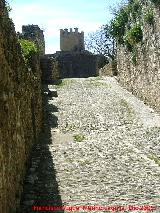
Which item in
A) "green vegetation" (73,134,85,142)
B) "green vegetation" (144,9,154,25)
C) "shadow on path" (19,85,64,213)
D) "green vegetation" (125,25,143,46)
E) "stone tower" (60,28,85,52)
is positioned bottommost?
"green vegetation" (73,134,85,142)

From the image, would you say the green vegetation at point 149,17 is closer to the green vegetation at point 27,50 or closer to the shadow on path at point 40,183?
the green vegetation at point 27,50

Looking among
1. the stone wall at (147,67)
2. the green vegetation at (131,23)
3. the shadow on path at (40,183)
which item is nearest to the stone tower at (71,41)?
the green vegetation at (131,23)

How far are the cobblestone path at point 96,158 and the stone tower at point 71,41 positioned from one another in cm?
3815

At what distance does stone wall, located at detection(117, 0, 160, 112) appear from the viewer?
58.7 ft

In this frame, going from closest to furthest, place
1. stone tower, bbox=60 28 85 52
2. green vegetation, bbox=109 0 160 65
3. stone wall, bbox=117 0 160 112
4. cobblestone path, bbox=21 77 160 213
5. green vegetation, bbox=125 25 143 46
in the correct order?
cobblestone path, bbox=21 77 160 213, stone wall, bbox=117 0 160 112, green vegetation, bbox=109 0 160 65, green vegetation, bbox=125 25 143 46, stone tower, bbox=60 28 85 52

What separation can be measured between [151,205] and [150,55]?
1366 centimetres

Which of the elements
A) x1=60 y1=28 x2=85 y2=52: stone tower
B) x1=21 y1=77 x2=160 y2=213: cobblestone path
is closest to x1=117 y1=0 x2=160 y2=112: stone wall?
x1=21 y1=77 x2=160 y2=213: cobblestone path

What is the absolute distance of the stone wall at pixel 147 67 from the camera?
17886 millimetres

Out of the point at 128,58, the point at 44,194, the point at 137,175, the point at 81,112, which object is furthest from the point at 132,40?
the point at 44,194

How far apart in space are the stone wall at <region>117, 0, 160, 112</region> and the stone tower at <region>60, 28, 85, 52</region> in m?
33.4

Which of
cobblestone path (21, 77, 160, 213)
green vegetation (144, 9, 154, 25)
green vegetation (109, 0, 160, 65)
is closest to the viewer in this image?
cobblestone path (21, 77, 160, 213)

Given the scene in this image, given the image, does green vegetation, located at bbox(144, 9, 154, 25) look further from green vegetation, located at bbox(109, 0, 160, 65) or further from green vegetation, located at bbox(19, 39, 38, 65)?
green vegetation, located at bbox(19, 39, 38, 65)

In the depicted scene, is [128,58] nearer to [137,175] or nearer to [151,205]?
[137,175]

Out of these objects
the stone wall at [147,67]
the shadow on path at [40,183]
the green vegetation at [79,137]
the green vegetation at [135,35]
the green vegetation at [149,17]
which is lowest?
the green vegetation at [79,137]
